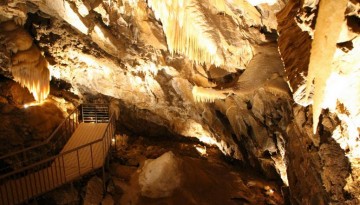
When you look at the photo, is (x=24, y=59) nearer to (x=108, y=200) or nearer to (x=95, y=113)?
(x=95, y=113)

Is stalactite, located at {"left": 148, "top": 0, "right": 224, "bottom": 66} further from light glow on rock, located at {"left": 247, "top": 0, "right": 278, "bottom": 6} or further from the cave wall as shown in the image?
the cave wall

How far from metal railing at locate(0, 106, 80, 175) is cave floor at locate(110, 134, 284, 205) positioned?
1536mm

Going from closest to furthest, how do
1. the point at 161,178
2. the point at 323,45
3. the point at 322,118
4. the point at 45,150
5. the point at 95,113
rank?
1. the point at 323,45
2. the point at 322,118
3. the point at 161,178
4. the point at 45,150
5. the point at 95,113

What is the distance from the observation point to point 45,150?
24.7 ft

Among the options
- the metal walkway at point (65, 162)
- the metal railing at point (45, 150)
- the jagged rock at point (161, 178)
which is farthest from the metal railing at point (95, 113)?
the jagged rock at point (161, 178)

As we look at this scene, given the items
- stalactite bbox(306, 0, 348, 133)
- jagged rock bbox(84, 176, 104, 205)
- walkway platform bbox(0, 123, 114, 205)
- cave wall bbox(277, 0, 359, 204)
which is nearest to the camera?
stalactite bbox(306, 0, 348, 133)

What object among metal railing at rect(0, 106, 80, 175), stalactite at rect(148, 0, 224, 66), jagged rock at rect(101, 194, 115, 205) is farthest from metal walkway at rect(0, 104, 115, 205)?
stalactite at rect(148, 0, 224, 66)

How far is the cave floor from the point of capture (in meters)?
6.28

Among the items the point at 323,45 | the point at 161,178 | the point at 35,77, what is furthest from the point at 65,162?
the point at 323,45

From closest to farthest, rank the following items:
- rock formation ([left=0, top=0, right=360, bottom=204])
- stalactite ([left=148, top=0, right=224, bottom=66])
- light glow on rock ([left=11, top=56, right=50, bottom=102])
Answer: rock formation ([left=0, top=0, right=360, bottom=204]) < stalactite ([left=148, top=0, right=224, bottom=66]) < light glow on rock ([left=11, top=56, right=50, bottom=102])

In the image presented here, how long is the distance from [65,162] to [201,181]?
3.17 meters

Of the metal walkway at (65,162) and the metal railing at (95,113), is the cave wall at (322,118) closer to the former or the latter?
the metal walkway at (65,162)

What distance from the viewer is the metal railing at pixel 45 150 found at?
6599 mm

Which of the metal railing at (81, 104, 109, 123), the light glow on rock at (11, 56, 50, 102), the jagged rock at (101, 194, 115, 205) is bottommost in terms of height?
the jagged rock at (101, 194, 115, 205)
